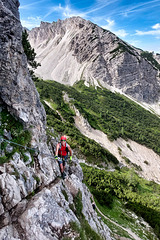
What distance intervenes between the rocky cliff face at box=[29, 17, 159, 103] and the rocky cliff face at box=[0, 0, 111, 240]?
155m

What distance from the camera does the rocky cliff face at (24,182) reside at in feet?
22.3

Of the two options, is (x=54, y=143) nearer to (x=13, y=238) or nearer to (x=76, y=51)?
(x=13, y=238)

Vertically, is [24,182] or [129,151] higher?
[24,182]

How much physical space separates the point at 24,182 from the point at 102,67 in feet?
606

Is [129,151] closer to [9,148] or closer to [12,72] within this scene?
[12,72]

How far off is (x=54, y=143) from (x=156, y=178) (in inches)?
2416

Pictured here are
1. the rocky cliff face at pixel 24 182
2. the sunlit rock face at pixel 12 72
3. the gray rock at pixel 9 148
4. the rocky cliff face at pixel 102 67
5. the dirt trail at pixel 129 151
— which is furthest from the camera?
the rocky cliff face at pixel 102 67

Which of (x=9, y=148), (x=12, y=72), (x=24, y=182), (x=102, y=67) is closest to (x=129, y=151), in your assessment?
(x=12, y=72)

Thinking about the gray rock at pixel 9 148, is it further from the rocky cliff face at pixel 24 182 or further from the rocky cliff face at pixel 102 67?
the rocky cliff face at pixel 102 67

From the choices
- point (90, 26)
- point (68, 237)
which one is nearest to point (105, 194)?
point (68, 237)

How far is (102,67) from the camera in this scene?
17588cm

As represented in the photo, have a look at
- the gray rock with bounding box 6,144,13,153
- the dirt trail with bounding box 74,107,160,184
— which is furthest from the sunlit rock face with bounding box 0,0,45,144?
the dirt trail with bounding box 74,107,160,184

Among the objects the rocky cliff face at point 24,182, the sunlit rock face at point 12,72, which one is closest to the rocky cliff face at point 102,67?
the sunlit rock face at point 12,72

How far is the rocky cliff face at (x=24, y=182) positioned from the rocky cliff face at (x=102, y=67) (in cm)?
15512
